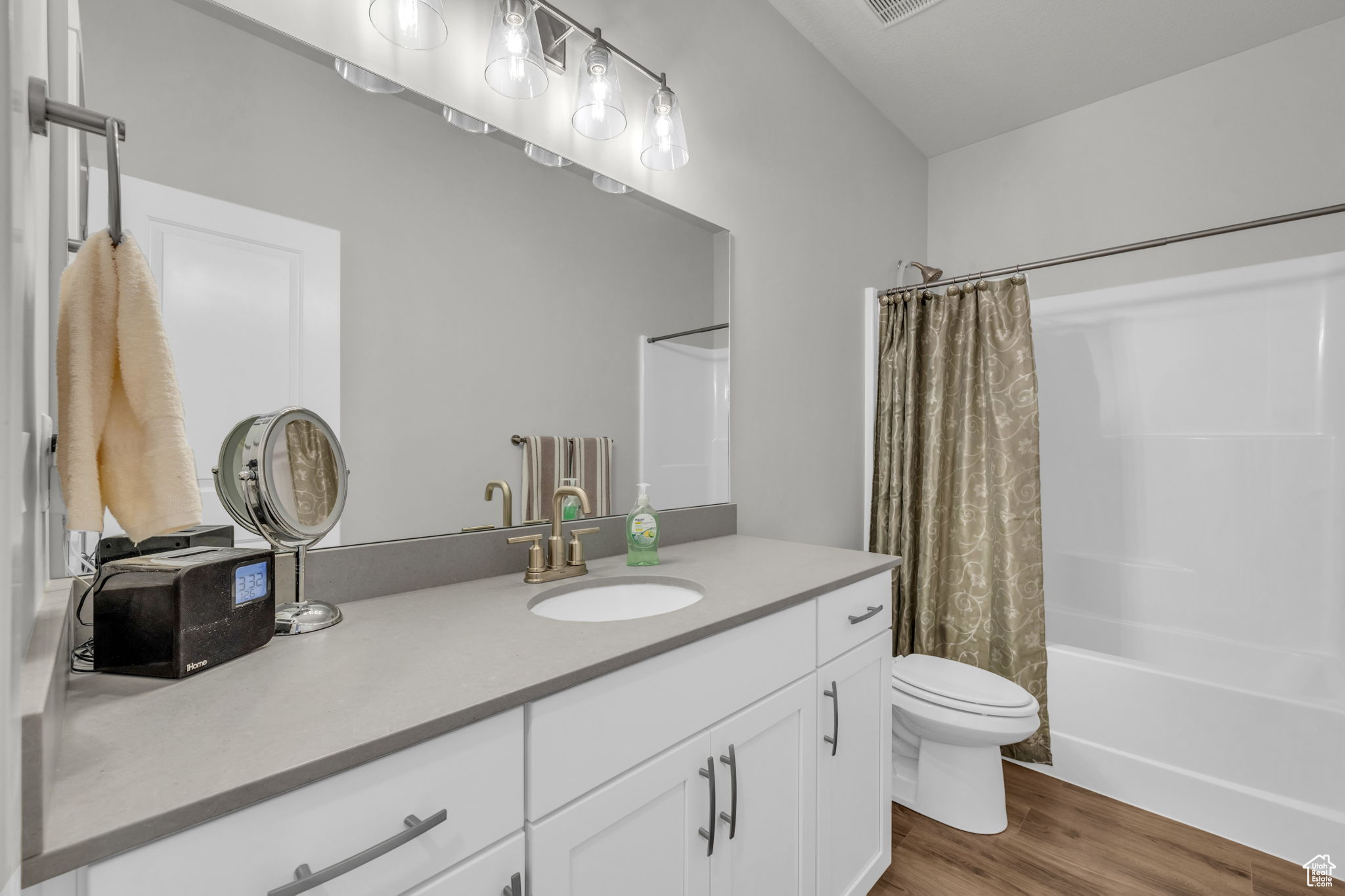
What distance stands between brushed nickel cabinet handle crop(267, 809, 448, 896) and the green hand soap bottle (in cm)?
79

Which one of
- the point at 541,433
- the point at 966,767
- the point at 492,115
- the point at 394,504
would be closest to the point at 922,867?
the point at 966,767

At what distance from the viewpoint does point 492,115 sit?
1.29 metres

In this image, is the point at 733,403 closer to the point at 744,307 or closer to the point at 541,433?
the point at 744,307

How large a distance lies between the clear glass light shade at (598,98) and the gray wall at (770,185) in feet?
0.14

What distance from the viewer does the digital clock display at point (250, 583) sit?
0.77 meters

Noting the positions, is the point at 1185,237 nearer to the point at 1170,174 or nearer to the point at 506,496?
the point at 1170,174

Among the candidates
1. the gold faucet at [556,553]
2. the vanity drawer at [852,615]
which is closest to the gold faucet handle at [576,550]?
the gold faucet at [556,553]

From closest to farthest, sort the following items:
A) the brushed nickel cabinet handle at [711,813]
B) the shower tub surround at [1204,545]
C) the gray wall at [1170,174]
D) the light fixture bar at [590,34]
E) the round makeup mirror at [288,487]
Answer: the round makeup mirror at [288,487], the brushed nickel cabinet handle at [711,813], the light fixture bar at [590,34], the shower tub surround at [1204,545], the gray wall at [1170,174]

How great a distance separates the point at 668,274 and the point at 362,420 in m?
0.96

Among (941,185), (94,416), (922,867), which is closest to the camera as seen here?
(94,416)

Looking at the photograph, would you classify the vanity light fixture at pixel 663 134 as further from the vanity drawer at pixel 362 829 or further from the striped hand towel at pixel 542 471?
the vanity drawer at pixel 362 829

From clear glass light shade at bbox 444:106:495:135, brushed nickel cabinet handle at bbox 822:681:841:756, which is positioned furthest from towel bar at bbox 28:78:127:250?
brushed nickel cabinet handle at bbox 822:681:841:756

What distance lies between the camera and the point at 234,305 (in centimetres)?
96

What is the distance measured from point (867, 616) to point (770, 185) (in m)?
1.46
